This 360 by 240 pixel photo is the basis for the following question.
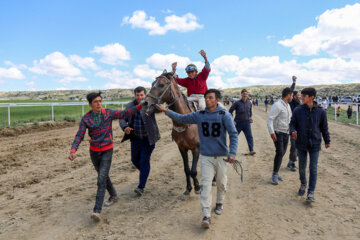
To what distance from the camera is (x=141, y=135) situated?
498 centimetres

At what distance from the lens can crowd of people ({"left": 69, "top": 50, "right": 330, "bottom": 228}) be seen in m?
3.89

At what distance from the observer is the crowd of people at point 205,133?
12.8ft

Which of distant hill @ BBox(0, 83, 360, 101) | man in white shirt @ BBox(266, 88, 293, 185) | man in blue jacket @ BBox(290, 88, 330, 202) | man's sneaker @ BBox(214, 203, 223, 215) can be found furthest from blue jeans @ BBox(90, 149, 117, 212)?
distant hill @ BBox(0, 83, 360, 101)

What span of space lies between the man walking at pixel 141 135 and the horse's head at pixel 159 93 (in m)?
0.55

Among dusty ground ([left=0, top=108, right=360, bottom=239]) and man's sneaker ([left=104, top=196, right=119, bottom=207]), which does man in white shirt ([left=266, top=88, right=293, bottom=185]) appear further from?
man's sneaker ([left=104, top=196, right=119, bottom=207])

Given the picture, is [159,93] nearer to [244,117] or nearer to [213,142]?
[213,142]

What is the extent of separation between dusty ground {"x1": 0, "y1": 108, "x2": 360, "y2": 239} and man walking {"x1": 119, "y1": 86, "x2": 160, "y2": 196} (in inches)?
23.6

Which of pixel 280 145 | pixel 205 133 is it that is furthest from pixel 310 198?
pixel 205 133

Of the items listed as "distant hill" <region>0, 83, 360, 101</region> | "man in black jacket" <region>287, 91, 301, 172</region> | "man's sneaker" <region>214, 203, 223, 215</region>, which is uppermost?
"distant hill" <region>0, 83, 360, 101</region>

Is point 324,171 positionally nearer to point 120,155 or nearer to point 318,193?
point 318,193

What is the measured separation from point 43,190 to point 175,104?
11.8 feet

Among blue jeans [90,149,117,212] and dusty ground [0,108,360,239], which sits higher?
blue jeans [90,149,117,212]

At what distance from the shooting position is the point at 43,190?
5484 millimetres

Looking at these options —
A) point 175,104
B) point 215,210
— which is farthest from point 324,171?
point 175,104
